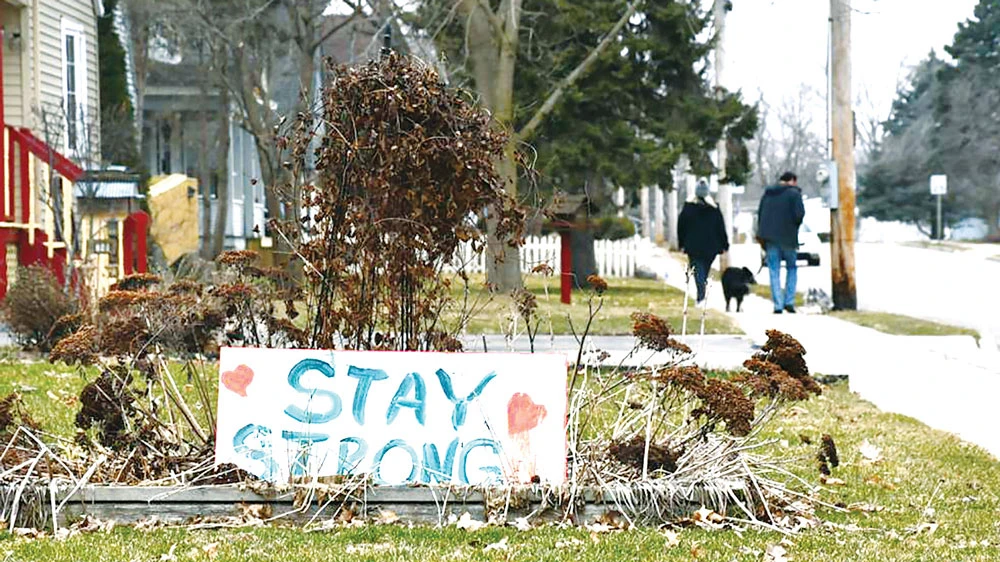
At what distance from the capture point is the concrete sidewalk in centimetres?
1078

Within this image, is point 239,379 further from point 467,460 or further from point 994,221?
point 994,221

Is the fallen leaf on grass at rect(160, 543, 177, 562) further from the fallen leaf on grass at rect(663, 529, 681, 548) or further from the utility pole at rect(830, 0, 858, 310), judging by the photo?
the utility pole at rect(830, 0, 858, 310)

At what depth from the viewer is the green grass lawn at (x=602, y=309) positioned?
54.3ft

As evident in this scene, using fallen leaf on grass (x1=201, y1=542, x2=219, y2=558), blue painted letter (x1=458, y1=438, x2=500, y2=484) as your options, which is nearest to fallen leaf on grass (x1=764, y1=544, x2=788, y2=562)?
blue painted letter (x1=458, y1=438, x2=500, y2=484)

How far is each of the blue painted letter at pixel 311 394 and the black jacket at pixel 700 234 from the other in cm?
1505

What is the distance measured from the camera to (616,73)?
28.9 m

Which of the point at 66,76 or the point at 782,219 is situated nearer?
the point at 782,219

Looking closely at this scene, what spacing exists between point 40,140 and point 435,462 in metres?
15.9

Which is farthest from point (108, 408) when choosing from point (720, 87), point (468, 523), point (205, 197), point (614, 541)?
point (205, 197)

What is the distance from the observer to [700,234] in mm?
21406

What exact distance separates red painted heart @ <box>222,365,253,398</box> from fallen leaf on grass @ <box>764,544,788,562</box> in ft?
7.32

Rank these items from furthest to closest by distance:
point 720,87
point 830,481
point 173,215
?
point 173,215 → point 720,87 → point 830,481

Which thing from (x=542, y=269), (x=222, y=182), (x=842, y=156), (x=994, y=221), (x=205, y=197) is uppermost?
(x=222, y=182)

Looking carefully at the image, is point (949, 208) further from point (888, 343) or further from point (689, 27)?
point (888, 343)
